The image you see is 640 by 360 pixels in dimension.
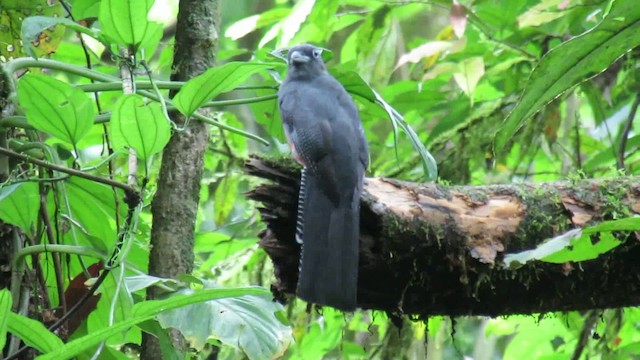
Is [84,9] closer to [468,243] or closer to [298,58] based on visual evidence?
[298,58]

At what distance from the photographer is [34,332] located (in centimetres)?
164

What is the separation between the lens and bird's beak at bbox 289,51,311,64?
3096 millimetres

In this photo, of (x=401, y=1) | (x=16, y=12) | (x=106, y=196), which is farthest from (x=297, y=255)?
(x=401, y=1)

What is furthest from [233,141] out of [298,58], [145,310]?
[145,310]

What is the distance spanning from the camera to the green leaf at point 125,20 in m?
2.04

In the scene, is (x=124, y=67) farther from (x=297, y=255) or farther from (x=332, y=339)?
(x=332, y=339)

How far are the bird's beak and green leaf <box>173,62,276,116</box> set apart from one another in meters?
1.03

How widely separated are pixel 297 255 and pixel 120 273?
0.47 meters

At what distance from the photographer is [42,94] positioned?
6.52ft

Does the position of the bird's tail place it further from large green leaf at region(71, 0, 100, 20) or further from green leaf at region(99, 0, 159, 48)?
large green leaf at region(71, 0, 100, 20)

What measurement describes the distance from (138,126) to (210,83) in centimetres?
21

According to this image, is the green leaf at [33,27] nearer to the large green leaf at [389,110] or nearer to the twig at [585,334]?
the large green leaf at [389,110]

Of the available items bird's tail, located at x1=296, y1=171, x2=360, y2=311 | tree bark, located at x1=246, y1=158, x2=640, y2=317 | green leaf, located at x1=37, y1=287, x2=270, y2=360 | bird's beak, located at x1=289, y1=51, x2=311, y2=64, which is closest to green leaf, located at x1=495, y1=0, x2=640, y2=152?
tree bark, located at x1=246, y1=158, x2=640, y2=317

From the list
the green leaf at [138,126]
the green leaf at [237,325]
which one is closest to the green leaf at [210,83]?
the green leaf at [138,126]
